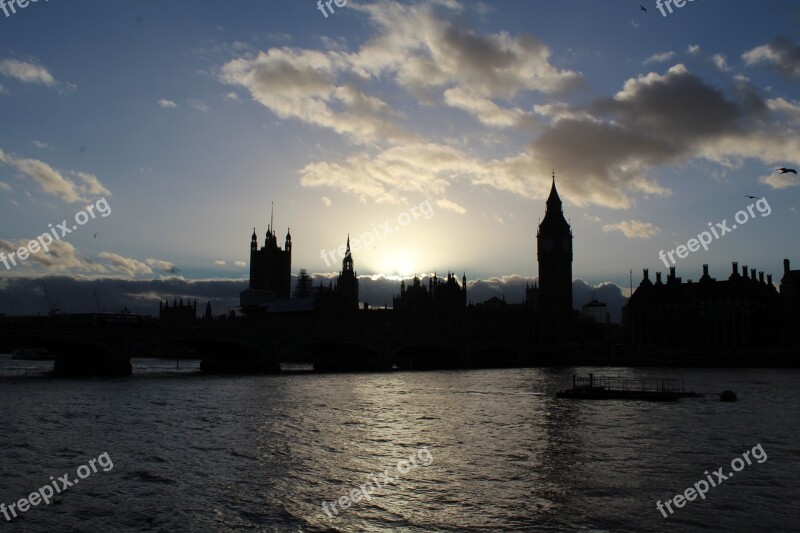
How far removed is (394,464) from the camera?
28391 mm

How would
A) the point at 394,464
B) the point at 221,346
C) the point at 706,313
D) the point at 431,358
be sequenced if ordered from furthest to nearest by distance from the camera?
1. the point at 706,313
2. the point at 431,358
3. the point at 221,346
4. the point at 394,464

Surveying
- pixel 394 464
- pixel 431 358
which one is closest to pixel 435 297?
pixel 431 358

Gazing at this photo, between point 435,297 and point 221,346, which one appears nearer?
point 221,346

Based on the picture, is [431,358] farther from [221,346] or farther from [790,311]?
[790,311]

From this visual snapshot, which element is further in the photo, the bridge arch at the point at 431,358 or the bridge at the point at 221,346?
the bridge arch at the point at 431,358

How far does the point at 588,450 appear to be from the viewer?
104ft

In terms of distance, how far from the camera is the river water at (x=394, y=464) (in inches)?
810

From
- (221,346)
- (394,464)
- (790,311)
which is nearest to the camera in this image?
(394,464)

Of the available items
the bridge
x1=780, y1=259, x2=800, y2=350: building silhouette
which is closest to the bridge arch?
the bridge

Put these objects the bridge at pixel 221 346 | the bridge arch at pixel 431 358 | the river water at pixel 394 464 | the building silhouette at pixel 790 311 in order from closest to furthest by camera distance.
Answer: the river water at pixel 394 464
the bridge at pixel 221 346
the bridge arch at pixel 431 358
the building silhouette at pixel 790 311

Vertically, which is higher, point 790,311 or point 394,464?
point 790,311

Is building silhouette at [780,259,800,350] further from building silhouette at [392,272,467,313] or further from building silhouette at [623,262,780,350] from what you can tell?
building silhouette at [392,272,467,313]

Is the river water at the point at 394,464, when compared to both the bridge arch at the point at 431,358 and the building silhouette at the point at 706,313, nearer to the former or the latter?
the bridge arch at the point at 431,358

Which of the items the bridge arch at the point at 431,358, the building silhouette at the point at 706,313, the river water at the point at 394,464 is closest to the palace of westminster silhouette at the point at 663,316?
the building silhouette at the point at 706,313
